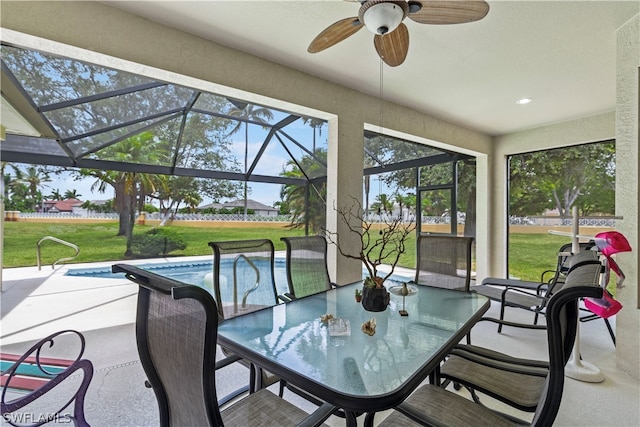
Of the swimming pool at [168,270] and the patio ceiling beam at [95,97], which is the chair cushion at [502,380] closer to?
the patio ceiling beam at [95,97]

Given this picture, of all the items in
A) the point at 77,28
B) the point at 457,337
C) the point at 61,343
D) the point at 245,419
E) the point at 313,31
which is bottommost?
the point at 61,343

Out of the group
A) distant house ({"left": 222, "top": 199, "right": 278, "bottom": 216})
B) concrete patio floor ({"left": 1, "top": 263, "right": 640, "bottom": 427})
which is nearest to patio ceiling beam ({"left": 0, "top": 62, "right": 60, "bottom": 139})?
concrete patio floor ({"left": 1, "top": 263, "right": 640, "bottom": 427})

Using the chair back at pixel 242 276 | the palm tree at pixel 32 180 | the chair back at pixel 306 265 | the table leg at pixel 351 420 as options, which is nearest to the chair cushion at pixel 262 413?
the table leg at pixel 351 420

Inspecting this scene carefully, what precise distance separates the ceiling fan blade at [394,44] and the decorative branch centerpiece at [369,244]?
1.14 meters

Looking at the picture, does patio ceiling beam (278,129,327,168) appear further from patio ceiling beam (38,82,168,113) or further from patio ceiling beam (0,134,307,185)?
patio ceiling beam (38,82,168,113)

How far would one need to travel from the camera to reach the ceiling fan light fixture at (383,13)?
1.50 metres

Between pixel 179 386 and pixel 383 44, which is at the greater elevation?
pixel 383 44

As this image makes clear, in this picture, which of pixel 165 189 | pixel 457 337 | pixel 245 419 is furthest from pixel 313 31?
pixel 165 189

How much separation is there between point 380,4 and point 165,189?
19.9 feet

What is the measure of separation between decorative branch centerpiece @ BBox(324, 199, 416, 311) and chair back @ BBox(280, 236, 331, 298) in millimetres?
234

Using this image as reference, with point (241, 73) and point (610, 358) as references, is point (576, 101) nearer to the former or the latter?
point (610, 358)

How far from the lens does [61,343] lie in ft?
9.60

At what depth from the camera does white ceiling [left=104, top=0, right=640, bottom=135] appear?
2.14 m

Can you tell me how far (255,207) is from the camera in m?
6.78
